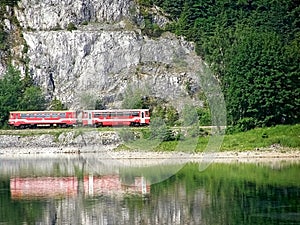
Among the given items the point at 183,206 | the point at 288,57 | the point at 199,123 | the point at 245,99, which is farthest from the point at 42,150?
the point at 183,206

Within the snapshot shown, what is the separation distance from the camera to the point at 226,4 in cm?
9950

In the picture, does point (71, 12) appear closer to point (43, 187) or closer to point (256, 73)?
point (256, 73)

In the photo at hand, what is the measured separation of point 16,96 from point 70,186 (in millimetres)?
39592

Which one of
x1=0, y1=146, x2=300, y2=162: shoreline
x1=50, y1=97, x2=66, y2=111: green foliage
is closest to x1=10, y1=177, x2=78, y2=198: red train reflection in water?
x1=0, y1=146, x2=300, y2=162: shoreline

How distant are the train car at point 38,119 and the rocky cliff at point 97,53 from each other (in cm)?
633

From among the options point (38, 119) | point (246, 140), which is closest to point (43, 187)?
point (246, 140)

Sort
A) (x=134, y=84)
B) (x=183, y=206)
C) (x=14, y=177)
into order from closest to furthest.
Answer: (x=183, y=206)
(x=14, y=177)
(x=134, y=84)

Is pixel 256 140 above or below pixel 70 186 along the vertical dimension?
above

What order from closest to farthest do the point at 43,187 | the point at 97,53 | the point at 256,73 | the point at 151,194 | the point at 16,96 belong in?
the point at 151,194 < the point at 43,187 < the point at 256,73 < the point at 16,96 < the point at 97,53

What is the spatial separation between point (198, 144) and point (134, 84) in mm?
21431

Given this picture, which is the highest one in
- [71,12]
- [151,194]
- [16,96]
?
[71,12]

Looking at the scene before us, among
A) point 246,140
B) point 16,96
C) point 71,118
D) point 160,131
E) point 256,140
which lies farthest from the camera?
point 16,96

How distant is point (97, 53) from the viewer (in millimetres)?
92438

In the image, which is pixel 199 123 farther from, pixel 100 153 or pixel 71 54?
pixel 71 54
